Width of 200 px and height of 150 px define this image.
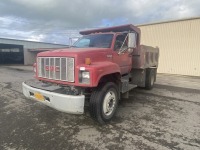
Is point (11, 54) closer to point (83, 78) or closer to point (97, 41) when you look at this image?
point (97, 41)

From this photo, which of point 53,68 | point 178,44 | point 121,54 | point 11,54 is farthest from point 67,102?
point 11,54

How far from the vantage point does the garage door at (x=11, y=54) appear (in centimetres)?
2916

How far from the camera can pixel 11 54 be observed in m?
30.2

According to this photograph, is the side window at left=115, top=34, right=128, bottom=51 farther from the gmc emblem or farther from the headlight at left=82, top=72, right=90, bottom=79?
the gmc emblem

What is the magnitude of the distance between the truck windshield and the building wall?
38.6 ft

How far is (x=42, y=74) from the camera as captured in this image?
14.2 ft

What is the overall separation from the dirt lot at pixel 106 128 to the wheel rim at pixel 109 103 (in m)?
0.31

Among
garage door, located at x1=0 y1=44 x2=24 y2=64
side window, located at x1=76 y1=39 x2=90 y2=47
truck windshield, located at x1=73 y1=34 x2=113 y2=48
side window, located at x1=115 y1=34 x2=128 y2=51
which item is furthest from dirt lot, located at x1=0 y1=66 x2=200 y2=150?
garage door, located at x1=0 y1=44 x2=24 y2=64

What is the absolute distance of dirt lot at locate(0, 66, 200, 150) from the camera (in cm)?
321

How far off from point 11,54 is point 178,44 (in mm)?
27250

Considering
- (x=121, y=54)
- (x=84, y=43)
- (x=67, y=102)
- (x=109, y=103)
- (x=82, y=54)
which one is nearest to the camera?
(x=67, y=102)

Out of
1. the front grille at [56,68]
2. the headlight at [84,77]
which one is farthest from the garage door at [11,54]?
the headlight at [84,77]

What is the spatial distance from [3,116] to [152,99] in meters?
4.87

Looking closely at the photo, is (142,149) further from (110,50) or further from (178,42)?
(178,42)
